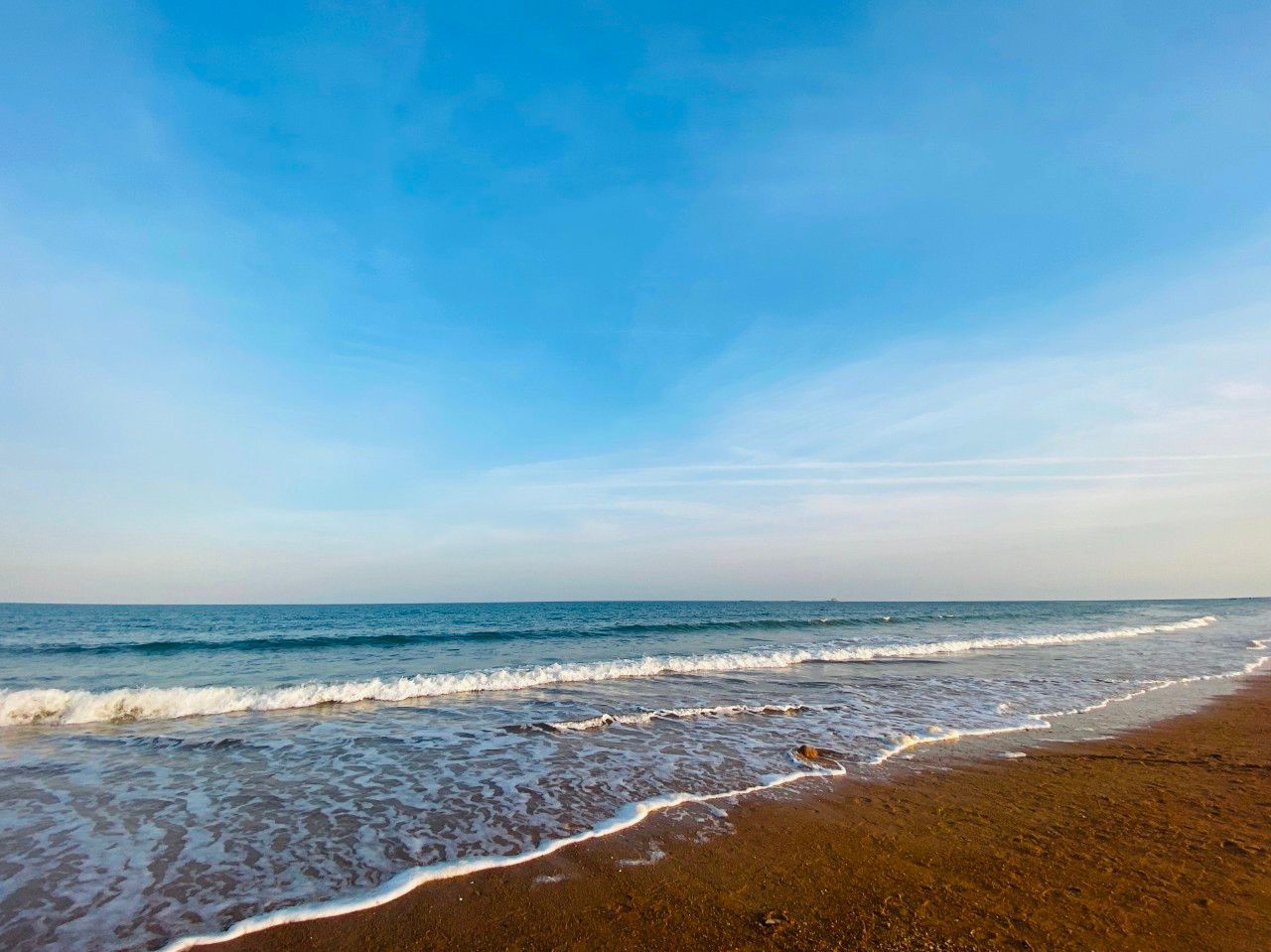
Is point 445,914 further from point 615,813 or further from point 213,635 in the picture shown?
point 213,635

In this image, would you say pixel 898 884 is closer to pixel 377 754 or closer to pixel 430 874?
pixel 430 874

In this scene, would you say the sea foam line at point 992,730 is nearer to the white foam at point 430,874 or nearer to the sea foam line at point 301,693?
the white foam at point 430,874

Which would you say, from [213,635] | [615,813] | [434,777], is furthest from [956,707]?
[213,635]

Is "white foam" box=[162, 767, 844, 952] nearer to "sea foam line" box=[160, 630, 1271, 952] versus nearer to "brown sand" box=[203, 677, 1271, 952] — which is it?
"sea foam line" box=[160, 630, 1271, 952]

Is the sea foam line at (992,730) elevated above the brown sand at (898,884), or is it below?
below

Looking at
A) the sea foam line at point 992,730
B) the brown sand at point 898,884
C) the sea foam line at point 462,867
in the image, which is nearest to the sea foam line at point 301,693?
the sea foam line at point 992,730

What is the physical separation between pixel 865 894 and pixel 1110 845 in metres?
2.82

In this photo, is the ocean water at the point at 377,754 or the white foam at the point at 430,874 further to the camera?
the ocean water at the point at 377,754

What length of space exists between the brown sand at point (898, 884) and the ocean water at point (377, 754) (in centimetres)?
74

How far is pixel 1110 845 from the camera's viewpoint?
583cm

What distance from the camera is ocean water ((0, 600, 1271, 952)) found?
5383mm

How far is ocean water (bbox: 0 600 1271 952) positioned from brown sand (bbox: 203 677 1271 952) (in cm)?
74

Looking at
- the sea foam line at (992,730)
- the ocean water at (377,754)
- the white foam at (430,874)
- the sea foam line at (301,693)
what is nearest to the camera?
the white foam at (430,874)

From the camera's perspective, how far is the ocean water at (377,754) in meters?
5.38
